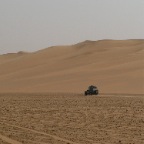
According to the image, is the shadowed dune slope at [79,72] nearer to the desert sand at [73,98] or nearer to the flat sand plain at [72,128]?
the desert sand at [73,98]

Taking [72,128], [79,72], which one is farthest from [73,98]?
[79,72]

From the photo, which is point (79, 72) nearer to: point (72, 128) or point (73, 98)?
point (73, 98)

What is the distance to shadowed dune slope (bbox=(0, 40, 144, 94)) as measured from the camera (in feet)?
235

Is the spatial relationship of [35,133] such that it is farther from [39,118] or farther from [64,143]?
[39,118]

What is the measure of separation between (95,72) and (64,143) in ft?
228

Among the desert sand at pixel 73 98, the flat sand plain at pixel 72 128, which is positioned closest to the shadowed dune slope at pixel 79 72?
the desert sand at pixel 73 98

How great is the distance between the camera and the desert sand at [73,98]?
17.5 m

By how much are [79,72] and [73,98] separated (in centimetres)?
4398

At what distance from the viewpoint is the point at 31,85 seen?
3167 inches

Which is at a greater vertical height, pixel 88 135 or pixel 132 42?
pixel 132 42

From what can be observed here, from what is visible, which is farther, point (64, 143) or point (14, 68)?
point (14, 68)

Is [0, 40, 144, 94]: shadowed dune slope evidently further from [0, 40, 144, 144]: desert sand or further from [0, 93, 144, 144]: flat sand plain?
[0, 93, 144, 144]: flat sand plain

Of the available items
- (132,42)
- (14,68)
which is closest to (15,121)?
(14,68)

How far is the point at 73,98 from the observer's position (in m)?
43.3
